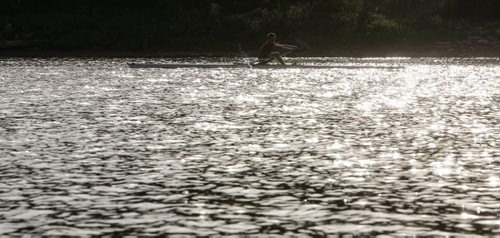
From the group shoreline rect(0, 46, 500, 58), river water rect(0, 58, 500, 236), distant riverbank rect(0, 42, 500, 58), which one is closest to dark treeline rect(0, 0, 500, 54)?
distant riverbank rect(0, 42, 500, 58)

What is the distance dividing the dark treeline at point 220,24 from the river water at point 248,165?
2295 inches

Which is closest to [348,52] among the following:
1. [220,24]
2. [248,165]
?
[220,24]

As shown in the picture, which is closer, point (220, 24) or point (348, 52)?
point (348, 52)

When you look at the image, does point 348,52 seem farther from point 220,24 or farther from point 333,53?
point 220,24

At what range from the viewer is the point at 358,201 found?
48.7 ft

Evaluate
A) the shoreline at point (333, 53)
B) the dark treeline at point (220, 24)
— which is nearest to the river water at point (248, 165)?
the shoreline at point (333, 53)

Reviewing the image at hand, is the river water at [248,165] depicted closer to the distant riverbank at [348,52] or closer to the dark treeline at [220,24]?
the distant riverbank at [348,52]

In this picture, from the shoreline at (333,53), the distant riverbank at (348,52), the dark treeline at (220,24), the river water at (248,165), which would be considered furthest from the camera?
the dark treeline at (220,24)

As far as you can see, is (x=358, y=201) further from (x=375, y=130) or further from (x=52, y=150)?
(x=375, y=130)

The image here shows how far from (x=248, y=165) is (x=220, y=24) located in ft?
271

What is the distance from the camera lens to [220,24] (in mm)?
100438

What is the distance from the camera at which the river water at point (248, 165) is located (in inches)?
528

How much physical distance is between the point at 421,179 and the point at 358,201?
2539mm

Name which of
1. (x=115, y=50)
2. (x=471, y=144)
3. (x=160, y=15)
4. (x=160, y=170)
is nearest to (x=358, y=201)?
(x=160, y=170)
